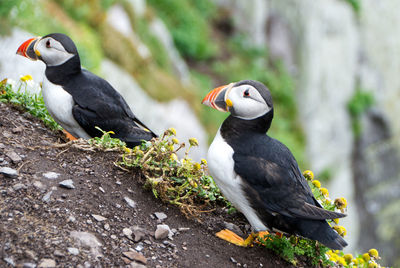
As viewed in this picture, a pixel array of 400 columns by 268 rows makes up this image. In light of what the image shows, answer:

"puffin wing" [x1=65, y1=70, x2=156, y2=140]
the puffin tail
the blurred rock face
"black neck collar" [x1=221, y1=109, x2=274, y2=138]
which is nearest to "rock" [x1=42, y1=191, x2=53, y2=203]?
"puffin wing" [x1=65, y1=70, x2=156, y2=140]

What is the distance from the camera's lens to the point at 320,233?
129 inches

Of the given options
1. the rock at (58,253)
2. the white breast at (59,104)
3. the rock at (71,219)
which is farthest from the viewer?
the white breast at (59,104)

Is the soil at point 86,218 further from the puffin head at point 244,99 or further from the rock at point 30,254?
the puffin head at point 244,99

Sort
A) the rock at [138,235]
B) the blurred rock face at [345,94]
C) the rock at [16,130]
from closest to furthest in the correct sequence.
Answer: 1. the rock at [138,235]
2. the rock at [16,130]
3. the blurred rock face at [345,94]

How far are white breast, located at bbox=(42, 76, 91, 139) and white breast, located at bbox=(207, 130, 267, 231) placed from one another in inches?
55.5

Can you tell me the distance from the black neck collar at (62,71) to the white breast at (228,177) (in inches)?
62.2

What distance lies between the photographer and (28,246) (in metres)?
2.82

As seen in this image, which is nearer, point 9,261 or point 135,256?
point 9,261

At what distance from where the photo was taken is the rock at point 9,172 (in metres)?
3.33

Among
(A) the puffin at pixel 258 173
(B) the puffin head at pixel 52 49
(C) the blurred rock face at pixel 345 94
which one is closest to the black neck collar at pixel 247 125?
(A) the puffin at pixel 258 173

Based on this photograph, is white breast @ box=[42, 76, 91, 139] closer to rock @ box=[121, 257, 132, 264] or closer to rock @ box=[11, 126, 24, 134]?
rock @ box=[11, 126, 24, 134]

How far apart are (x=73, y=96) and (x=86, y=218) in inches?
54.2

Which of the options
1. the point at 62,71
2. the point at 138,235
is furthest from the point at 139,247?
the point at 62,71

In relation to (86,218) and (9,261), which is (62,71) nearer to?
(86,218)
